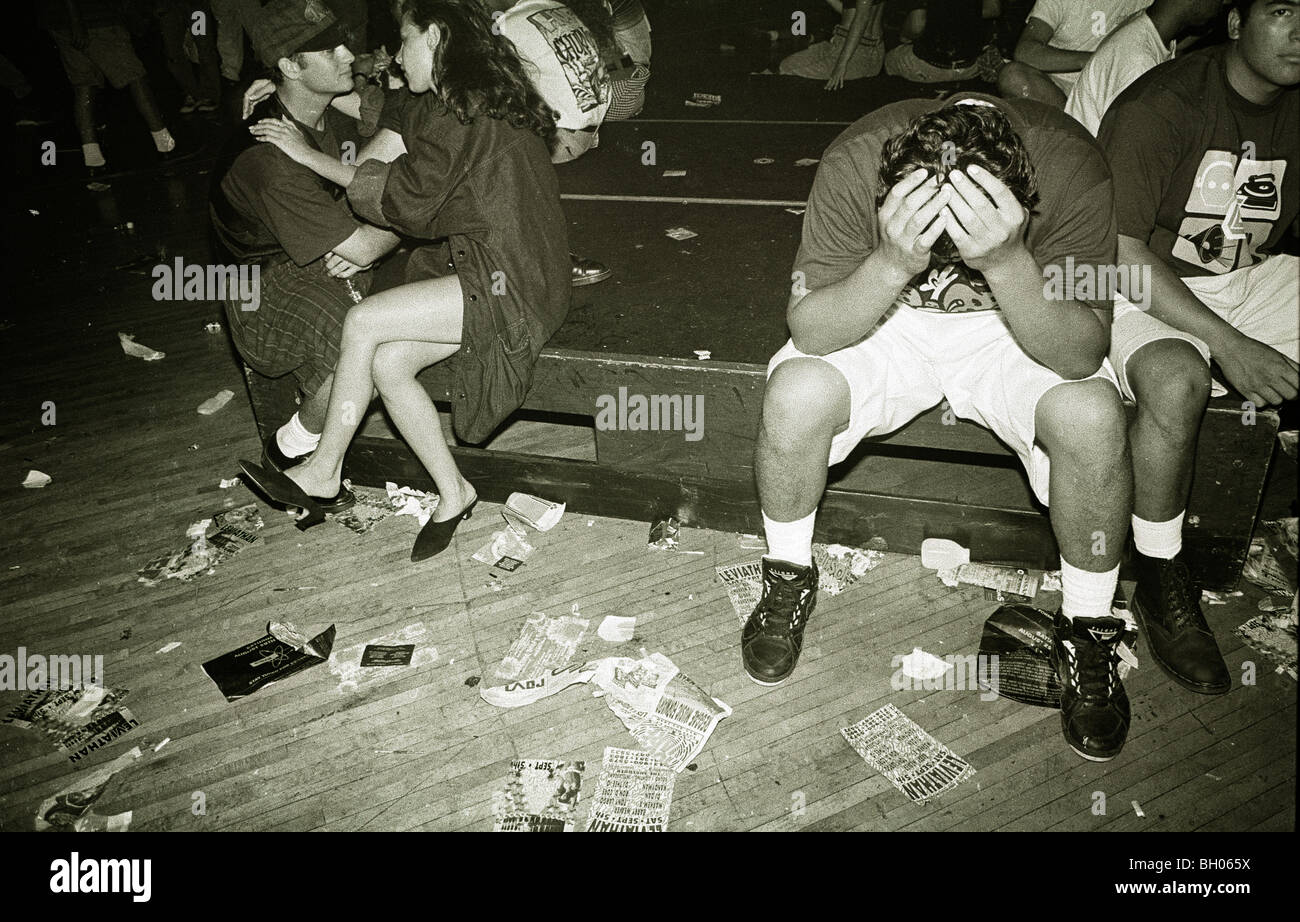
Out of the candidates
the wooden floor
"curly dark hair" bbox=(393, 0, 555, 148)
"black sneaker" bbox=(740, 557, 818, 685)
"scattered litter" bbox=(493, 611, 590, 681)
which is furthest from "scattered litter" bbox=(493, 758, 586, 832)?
"curly dark hair" bbox=(393, 0, 555, 148)

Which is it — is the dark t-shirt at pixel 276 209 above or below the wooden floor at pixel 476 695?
above

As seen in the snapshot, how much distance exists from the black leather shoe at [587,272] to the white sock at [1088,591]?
1754 millimetres

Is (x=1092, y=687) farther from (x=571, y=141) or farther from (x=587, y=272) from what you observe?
(x=571, y=141)

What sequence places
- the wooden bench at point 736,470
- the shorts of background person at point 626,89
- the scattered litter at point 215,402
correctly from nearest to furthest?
the wooden bench at point 736,470 → the scattered litter at point 215,402 → the shorts of background person at point 626,89

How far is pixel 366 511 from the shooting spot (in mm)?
2828

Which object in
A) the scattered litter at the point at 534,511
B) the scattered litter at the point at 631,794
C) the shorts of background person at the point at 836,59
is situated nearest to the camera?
the scattered litter at the point at 631,794

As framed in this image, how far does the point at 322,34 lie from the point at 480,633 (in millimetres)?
1863

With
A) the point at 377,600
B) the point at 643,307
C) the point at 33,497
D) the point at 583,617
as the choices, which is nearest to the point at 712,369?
the point at 643,307

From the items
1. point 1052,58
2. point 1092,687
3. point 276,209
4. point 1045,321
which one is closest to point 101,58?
point 276,209

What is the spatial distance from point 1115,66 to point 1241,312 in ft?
2.84

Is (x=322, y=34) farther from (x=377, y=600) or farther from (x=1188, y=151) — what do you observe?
(x=1188, y=151)

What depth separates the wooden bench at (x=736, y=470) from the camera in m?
2.14

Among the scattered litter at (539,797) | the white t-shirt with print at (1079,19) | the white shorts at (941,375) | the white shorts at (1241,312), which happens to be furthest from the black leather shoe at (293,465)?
the white t-shirt with print at (1079,19)

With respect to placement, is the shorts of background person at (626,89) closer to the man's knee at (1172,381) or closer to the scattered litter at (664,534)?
the scattered litter at (664,534)
